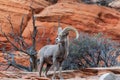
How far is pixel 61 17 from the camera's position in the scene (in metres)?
18.7

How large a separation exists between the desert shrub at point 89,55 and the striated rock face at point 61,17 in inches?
211

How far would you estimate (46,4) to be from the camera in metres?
19.9

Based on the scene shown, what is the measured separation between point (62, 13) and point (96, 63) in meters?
6.83

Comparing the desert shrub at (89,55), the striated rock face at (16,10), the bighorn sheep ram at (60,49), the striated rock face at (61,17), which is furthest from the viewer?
the striated rock face at (16,10)

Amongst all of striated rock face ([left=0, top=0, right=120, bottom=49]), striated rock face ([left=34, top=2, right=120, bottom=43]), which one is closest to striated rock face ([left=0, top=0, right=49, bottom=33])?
striated rock face ([left=0, top=0, right=120, bottom=49])

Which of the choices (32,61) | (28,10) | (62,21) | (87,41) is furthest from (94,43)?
(28,10)

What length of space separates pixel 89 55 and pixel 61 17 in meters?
6.38

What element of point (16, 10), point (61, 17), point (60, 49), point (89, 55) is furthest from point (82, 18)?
point (60, 49)

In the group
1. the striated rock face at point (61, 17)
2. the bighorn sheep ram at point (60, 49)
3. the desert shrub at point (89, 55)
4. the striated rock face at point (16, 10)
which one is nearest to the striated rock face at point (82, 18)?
the striated rock face at point (61, 17)

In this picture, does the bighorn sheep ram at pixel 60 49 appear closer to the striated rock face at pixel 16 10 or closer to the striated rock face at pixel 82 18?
the striated rock face at pixel 82 18

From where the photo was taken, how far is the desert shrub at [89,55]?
40.7 feet

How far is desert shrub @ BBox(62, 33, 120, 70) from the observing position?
12.4m

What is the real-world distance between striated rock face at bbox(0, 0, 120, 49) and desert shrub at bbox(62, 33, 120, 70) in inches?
211

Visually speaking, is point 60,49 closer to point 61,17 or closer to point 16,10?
point 61,17
